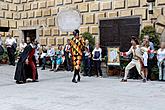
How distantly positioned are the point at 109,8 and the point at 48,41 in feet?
15.1

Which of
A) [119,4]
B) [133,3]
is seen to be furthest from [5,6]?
[133,3]

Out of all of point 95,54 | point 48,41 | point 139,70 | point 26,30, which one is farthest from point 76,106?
point 26,30

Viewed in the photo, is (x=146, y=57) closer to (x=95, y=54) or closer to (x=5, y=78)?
(x=95, y=54)

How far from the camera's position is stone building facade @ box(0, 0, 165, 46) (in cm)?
1531

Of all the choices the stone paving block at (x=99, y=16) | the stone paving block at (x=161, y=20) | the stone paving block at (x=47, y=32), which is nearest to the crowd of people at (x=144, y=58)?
the stone paving block at (x=161, y=20)

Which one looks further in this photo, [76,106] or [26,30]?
[26,30]

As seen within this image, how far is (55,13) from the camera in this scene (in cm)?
1894

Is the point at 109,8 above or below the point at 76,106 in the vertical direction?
above

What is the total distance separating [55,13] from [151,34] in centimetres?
687

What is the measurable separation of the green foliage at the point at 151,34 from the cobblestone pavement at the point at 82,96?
254cm

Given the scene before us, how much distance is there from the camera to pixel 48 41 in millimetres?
19312

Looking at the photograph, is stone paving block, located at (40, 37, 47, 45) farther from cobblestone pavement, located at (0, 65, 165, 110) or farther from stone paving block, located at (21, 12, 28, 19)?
cobblestone pavement, located at (0, 65, 165, 110)

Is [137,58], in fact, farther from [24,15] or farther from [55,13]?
[24,15]

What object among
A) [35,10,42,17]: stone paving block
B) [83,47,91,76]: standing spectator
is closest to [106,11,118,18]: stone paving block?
[83,47,91,76]: standing spectator
